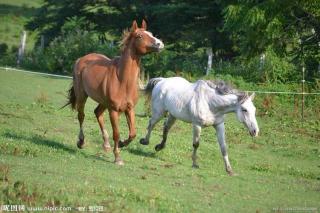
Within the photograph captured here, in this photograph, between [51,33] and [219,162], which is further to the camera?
[51,33]

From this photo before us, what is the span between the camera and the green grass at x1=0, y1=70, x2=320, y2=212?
32.1 feet

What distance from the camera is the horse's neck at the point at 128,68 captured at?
13.0 m

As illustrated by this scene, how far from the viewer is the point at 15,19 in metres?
48.7

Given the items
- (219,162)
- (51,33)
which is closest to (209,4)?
(51,33)

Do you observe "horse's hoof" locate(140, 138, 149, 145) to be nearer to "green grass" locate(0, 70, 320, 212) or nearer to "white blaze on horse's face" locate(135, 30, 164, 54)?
"green grass" locate(0, 70, 320, 212)

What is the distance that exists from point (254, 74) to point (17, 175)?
17336 mm

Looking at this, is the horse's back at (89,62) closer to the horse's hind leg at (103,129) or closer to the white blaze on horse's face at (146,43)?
the horse's hind leg at (103,129)

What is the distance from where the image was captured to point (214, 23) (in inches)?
1318

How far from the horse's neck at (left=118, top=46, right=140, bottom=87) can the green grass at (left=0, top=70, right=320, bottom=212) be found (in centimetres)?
152

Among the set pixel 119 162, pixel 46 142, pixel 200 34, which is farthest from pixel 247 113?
pixel 200 34

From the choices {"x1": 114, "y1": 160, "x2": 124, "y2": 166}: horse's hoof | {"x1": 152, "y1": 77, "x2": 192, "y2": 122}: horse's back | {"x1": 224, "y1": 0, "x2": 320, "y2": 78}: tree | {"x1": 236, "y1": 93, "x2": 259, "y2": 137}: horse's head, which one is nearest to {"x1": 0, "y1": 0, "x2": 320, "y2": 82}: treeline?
{"x1": 224, "y1": 0, "x2": 320, "y2": 78}: tree

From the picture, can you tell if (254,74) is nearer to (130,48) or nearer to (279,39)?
(279,39)

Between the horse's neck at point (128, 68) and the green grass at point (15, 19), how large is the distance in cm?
2901

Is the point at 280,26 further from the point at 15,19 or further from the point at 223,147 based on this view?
the point at 15,19
